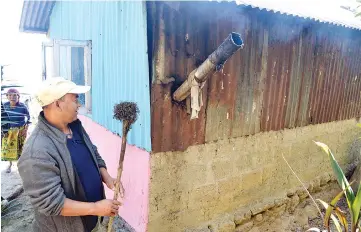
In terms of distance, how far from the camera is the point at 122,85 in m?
3.67

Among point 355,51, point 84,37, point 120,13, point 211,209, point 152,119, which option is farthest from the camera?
point 355,51

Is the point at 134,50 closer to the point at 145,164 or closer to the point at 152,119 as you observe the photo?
the point at 152,119

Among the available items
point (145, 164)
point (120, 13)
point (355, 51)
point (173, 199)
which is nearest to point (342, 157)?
point (355, 51)

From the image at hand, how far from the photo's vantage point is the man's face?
2.59 m

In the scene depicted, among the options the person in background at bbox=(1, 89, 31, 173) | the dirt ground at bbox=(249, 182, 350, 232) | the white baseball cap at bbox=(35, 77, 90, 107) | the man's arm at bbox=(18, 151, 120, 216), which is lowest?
the dirt ground at bbox=(249, 182, 350, 232)

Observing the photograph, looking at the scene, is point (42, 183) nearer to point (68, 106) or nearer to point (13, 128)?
point (68, 106)

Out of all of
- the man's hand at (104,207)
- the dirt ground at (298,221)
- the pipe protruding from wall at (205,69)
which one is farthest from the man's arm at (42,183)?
the dirt ground at (298,221)

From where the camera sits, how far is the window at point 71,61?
4523 mm

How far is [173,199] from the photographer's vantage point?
3639mm

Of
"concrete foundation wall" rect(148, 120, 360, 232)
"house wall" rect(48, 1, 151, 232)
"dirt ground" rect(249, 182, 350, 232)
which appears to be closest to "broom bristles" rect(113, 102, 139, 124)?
"house wall" rect(48, 1, 151, 232)

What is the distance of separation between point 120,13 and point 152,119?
1341mm

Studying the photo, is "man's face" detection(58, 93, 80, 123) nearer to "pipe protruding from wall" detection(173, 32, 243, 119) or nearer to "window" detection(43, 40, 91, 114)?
"pipe protruding from wall" detection(173, 32, 243, 119)

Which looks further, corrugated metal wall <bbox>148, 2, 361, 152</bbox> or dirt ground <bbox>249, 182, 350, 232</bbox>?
dirt ground <bbox>249, 182, 350, 232</bbox>

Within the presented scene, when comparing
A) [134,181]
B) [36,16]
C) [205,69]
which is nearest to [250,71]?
Answer: [205,69]
